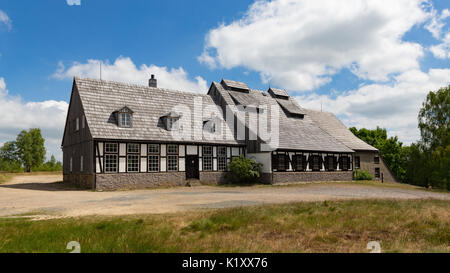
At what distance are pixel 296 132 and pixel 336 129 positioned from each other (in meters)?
11.5

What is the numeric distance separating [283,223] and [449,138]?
40024 mm

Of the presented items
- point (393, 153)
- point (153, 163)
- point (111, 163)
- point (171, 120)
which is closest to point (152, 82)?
point (171, 120)

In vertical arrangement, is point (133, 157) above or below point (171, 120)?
below

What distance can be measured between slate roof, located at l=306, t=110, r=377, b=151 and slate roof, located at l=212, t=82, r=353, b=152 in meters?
4.13

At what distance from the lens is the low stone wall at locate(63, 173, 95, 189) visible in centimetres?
2497

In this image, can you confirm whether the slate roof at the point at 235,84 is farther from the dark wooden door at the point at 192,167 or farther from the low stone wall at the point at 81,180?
the low stone wall at the point at 81,180

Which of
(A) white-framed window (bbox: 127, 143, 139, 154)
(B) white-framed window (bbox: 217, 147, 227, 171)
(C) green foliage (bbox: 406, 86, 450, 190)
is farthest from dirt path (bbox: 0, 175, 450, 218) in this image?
(C) green foliage (bbox: 406, 86, 450, 190)

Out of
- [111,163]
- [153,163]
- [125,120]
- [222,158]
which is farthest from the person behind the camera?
[222,158]

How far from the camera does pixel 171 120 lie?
28766mm

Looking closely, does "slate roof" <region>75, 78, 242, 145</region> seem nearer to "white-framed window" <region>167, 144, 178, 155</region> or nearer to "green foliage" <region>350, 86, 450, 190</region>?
"white-framed window" <region>167, 144, 178, 155</region>

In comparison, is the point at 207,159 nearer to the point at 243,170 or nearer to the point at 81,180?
the point at 243,170

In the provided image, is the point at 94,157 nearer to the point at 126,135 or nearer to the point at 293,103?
the point at 126,135
